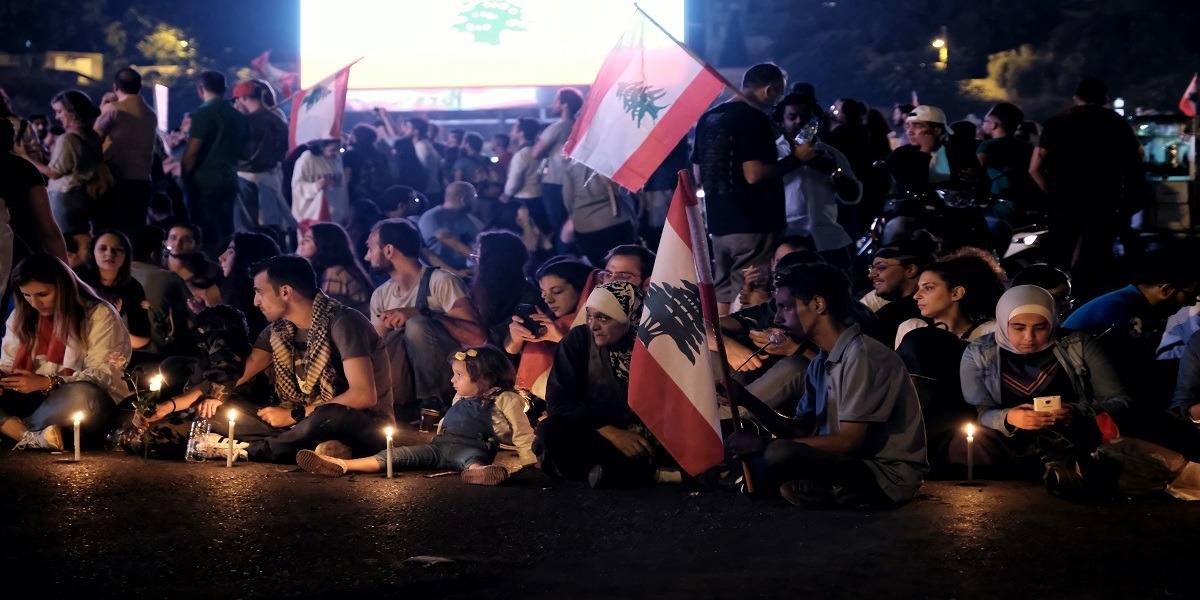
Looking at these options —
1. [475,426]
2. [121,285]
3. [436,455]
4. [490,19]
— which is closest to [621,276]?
[475,426]

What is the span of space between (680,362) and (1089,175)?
20.9ft

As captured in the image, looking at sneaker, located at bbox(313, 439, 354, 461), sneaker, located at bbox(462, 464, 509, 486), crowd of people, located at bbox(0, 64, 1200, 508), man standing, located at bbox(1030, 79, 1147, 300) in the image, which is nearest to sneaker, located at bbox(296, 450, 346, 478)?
crowd of people, located at bbox(0, 64, 1200, 508)

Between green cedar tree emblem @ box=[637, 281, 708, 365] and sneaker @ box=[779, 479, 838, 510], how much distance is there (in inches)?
29.3

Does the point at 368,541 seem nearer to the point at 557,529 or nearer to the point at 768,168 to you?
the point at 557,529

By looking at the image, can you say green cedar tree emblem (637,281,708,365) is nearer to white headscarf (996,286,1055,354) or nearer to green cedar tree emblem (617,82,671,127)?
white headscarf (996,286,1055,354)

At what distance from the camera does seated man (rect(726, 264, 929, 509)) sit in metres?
6.39

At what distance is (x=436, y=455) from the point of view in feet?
25.0

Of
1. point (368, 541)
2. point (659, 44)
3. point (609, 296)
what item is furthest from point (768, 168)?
point (368, 541)

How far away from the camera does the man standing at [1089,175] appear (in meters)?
11.9

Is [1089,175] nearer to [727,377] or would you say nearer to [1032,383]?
[1032,383]

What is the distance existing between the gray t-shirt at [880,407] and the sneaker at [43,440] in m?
4.30

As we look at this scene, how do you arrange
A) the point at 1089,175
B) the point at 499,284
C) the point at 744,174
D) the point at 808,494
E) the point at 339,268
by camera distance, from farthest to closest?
the point at 1089,175, the point at 339,268, the point at 744,174, the point at 499,284, the point at 808,494

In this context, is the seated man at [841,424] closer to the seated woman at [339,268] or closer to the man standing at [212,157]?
the seated woman at [339,268]

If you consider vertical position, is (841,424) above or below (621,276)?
below
